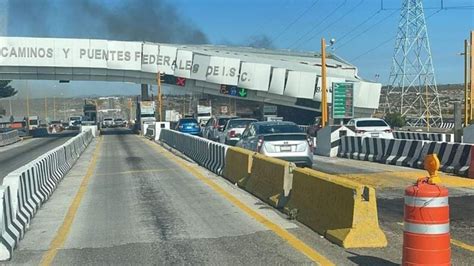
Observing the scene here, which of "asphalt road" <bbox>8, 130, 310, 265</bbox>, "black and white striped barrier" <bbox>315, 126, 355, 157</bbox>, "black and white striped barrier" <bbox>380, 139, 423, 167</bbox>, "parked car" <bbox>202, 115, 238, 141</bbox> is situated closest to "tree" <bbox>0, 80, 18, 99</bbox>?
"parked car" <bbox>202, 115, 238, 141</bbox>

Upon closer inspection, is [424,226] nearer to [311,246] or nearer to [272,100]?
[311,246]

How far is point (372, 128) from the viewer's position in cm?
3095

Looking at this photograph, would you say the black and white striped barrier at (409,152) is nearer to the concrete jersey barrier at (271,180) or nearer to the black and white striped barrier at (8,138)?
the concrete jersey barrier at (271,180)

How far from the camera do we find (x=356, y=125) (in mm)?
31109

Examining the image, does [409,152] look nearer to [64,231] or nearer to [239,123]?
[239,123]

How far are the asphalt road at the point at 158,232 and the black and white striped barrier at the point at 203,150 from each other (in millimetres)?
3363

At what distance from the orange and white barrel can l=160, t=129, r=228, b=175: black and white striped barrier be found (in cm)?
1186

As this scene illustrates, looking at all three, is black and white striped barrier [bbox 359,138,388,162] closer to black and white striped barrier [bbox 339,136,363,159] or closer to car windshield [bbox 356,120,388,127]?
black and white striped barrier [bbox 339,136,363,159]

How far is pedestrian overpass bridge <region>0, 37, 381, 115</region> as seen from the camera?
57.5m

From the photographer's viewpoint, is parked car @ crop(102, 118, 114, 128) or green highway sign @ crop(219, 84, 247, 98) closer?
green highway sign @ crop(219, 84, 247, 98)

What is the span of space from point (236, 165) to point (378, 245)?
27.5ft

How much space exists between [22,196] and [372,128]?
2267 centimetres

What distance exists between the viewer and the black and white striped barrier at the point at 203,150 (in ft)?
62.1

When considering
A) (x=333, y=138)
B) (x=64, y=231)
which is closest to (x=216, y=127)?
(x=333, y=138)
